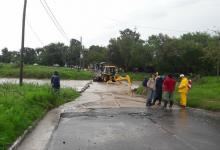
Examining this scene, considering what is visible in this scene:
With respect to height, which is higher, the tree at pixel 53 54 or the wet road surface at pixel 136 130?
the tree at pixel 53 54

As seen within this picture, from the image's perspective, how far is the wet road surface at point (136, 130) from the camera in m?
11.6

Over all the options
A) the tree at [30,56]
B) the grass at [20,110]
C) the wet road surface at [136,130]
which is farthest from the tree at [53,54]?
the wet road surface at [136,130]

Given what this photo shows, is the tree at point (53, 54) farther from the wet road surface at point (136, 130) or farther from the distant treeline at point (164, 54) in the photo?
the wet road surface at point (136, 130)

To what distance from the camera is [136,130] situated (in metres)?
14.2

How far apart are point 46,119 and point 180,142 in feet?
23.2

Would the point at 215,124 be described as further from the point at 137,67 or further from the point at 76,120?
the point at 137,67

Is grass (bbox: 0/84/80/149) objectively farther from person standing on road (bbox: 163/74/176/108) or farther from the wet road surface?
person standing on road (bbox: 163/74/176/108)

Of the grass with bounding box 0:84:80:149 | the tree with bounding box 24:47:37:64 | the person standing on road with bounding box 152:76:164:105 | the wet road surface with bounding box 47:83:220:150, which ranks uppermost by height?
the tree with bounding box 24:47:37:64

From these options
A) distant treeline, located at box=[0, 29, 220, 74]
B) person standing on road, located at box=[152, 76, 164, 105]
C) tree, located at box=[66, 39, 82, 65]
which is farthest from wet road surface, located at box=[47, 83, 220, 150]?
tree, located at box=[66, 39, 82, 65]

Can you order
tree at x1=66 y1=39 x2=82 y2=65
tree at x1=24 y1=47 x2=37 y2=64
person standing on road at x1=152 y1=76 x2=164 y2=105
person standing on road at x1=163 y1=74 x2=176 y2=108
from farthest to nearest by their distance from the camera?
tree at x1=24 y1=47 x2=37 y2=64, tree at x1=66 y1=39 x2=82 y2=65, person standing on road at x1=152 y1=76 x2=164 y2=105, person standing on road at x1=163 y1=74 x2=176 y2=108

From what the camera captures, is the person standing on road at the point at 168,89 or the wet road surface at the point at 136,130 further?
the person standing on road at the point at 168,89

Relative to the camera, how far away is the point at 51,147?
11375 millimetres

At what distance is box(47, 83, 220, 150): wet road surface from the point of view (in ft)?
38.2

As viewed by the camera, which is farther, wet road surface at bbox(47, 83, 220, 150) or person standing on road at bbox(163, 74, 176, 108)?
person standing on road at bbox(163, 74, 176, 108)
